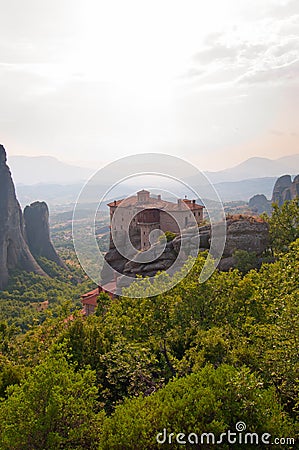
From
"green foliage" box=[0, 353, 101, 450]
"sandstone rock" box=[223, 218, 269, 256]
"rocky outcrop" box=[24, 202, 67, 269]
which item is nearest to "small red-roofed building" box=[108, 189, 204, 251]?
"sandstone rock" box=[223, 218, 269, 256]

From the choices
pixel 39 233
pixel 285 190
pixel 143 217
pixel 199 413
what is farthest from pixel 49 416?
pixel 285 190

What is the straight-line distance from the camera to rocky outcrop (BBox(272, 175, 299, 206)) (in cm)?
11269

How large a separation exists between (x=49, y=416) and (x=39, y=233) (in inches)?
4325

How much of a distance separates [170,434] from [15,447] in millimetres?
3448

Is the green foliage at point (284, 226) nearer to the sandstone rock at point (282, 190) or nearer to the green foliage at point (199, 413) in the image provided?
the green foliage at point (199, 413)

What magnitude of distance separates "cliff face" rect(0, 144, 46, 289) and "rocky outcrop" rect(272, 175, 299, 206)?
236 feet

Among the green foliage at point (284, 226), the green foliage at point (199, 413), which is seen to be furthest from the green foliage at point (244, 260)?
the green foliage at point (199, 413)

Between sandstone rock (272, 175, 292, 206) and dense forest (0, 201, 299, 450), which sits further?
sandstone rock (272, 175, 292, 206)

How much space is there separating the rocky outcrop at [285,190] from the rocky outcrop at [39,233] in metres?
68.6

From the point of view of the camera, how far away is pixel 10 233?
317 ft

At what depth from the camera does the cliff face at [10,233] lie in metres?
93.9

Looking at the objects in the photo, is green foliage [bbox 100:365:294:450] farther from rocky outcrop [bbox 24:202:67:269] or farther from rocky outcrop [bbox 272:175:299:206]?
rocky outcrop [bbox 24:202:67:269]

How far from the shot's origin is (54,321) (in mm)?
19016

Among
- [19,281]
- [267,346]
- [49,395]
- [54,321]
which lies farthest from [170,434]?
[19,281]
